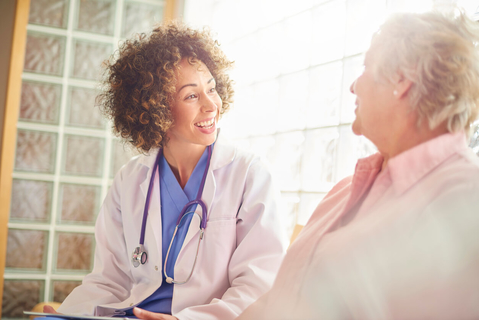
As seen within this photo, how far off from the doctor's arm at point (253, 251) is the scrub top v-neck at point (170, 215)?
0.20m

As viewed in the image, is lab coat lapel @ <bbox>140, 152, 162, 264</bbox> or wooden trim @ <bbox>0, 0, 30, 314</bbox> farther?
wooden trim @ <bbox>0, 0, 30, 314</bbox>

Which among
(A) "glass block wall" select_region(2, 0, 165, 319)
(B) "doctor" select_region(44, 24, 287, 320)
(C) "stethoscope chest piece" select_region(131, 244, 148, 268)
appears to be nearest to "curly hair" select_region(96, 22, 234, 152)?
(B) "doctor" select_region(44, 24, 287, 320)

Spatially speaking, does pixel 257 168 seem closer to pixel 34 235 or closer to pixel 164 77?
pixel 164 77

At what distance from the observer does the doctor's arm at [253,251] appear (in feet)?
4.68

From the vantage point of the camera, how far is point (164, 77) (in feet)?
5.84

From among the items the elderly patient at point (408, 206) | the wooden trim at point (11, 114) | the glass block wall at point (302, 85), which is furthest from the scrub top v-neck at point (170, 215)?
the wooden trim at point (11, 114)

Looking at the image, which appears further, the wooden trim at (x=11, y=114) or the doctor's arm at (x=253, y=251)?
the wooden trim at (x=11, y=114)

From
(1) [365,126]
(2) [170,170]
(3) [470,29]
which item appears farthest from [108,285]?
(3) [470,29]

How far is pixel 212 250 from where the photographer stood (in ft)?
5.22

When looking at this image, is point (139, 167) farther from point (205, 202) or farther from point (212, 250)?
point (212, 250)

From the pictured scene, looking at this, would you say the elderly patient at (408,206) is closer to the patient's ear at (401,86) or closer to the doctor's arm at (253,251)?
the patient's ear at (401,86)

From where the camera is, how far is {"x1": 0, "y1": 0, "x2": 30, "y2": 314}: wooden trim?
327 cm

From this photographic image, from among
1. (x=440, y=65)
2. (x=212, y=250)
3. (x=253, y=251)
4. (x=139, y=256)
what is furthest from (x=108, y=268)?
(x=440, y=65)

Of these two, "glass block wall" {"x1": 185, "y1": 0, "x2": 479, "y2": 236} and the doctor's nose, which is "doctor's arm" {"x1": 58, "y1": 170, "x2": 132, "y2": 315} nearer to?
the doctor's nose
